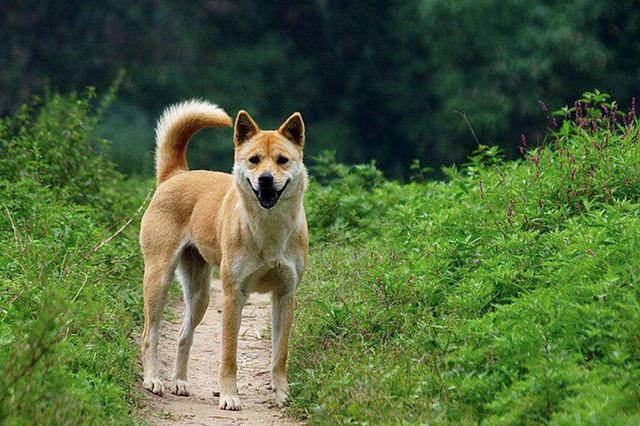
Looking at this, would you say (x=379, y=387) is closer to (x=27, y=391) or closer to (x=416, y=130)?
(x=27, y=391)

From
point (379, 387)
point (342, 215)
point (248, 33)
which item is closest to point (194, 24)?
point (248, 33)

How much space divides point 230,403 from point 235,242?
0.99 metres

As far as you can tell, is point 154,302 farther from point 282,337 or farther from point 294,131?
point 294,131

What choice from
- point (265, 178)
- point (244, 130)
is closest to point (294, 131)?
point (244, 130)

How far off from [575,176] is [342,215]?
12.6ft

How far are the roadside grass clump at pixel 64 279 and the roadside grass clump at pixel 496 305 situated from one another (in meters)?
1.21

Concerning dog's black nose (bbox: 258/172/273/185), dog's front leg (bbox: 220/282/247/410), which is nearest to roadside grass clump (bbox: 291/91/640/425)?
dog's front leg (bbox: 220/282/247/410)

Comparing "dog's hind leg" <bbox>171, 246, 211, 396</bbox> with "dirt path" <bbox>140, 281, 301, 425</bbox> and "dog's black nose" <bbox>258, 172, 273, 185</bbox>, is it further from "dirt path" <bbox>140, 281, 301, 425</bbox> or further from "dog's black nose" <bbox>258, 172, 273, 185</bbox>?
"dog's black nose" <bbox>258, 172, 273, 185</bbox>

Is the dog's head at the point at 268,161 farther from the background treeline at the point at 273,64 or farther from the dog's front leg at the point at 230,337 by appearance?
the background treeline at the point at 273,64

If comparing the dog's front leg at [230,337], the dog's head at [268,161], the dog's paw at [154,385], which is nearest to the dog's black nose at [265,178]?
the dog's head at [268,161]

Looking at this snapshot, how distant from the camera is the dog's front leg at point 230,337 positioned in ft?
23.4

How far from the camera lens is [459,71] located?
23.5 meters

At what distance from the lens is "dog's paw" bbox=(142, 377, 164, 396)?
7375mm

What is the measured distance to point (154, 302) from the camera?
25.1 feet
